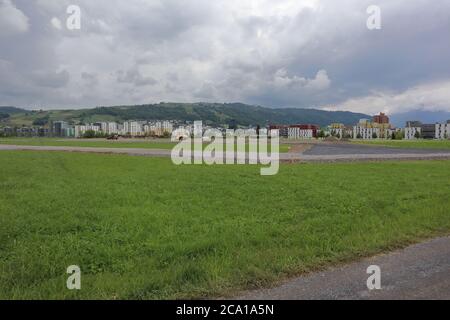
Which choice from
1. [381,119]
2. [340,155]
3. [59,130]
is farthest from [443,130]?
[59,130]

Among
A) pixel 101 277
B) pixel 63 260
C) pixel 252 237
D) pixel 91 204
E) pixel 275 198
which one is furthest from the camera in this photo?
pixel 275 198

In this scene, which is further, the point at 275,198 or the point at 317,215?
the point at 275,198

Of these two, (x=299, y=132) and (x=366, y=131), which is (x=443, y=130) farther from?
(x=299, y=132)

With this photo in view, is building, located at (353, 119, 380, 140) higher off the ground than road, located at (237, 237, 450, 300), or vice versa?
building, located at (353, 119, 380, 140)

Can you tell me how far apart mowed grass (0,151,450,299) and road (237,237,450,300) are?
34 cm

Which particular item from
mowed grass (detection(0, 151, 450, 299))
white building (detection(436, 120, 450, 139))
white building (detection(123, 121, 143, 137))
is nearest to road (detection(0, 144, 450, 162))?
mowed grass (detection(0, 151, 450, 299))

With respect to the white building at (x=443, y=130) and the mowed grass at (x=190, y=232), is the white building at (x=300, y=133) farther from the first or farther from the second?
the mowed grass at (x=190, y=232)

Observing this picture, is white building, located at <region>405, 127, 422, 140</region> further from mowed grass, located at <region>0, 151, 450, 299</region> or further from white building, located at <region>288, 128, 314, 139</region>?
mowed grass, located at <region>0, 151, 450, 299</region>

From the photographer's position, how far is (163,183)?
1493 cm

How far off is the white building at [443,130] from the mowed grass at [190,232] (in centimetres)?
18850

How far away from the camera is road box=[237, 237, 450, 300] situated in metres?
4.63
